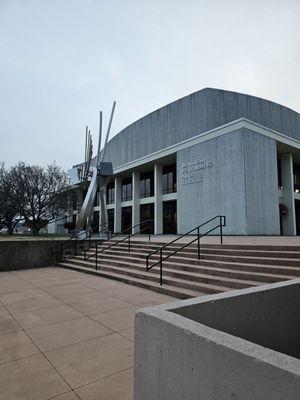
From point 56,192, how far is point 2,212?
6.49 m

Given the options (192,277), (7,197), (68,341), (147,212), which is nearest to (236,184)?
(192,277)

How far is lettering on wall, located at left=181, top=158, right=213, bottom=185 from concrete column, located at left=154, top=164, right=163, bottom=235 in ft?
16.6

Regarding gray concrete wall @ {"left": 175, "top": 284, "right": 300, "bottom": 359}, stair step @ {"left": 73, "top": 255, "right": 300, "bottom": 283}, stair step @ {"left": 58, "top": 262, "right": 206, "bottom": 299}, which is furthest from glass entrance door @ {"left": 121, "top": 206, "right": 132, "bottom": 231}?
gray concrete wall @ {"left": 175, "top": 284, "right": 300, "bottom": 359}

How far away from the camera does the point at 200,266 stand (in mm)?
8906

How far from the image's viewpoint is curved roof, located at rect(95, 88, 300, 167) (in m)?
26.1

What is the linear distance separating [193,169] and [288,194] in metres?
8.84

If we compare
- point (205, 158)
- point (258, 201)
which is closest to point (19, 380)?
point (258, 201)

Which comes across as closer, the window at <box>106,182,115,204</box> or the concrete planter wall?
the concrete planter wall

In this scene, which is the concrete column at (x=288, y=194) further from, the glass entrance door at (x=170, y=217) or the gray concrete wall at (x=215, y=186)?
the glass entrance door at (x=170, y=217)

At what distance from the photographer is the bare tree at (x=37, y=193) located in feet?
109

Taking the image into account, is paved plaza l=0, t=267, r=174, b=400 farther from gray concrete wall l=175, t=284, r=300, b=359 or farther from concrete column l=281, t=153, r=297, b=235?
concrete column l=281, t=153, r=297, b=235

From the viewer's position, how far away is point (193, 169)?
2327 centimetres

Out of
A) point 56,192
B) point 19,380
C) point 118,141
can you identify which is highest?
point 118,141

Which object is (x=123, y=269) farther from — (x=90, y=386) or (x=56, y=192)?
(x=56, y=192)
